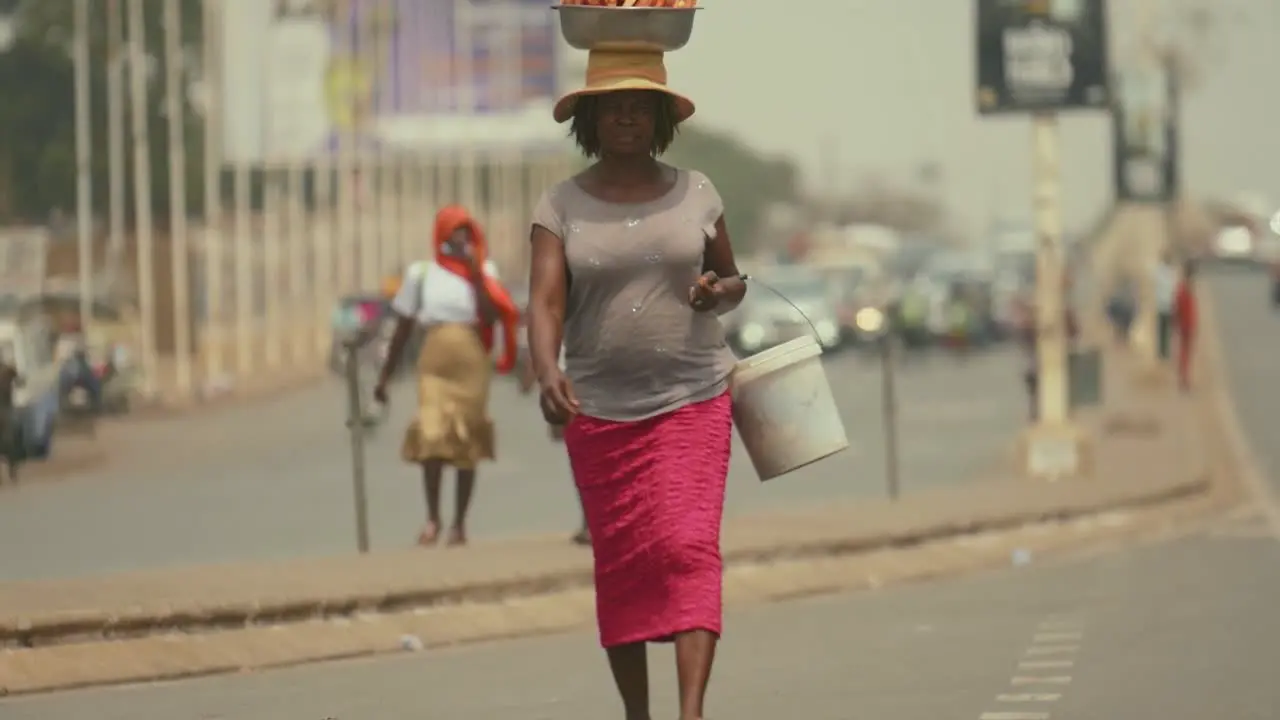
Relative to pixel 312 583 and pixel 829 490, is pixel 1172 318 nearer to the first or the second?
pixel 829 490

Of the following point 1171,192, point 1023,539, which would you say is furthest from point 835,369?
point 1023,539

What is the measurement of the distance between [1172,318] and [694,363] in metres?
43.8

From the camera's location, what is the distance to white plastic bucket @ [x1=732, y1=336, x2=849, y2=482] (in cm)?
822

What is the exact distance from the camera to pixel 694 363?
25.9ft

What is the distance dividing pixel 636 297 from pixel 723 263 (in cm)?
34

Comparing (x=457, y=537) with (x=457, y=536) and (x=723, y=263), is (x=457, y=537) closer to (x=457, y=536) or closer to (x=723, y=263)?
(x=457, y=536)

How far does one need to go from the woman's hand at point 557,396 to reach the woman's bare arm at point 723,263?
43 cm

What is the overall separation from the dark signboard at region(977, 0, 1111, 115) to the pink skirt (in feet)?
49.7

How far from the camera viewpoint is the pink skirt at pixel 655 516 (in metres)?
7.82

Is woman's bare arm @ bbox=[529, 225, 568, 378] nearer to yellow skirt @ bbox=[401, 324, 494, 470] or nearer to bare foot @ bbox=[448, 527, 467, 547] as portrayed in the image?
yellow skirt @ bbox=[401, 324, 494, 470]

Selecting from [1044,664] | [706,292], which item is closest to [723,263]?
[706,292]

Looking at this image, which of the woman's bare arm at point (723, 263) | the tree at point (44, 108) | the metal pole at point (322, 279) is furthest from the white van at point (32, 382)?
the metal pole at point (322, 279)

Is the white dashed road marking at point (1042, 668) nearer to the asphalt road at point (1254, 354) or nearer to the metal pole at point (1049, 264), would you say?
the metal pole at point (1049, 264)

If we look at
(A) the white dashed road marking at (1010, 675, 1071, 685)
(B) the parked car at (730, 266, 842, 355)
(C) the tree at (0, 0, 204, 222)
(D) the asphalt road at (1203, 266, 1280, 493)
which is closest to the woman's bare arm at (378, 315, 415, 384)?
(A) the white dashed road marking at (1010, 675, 1071, 685)
